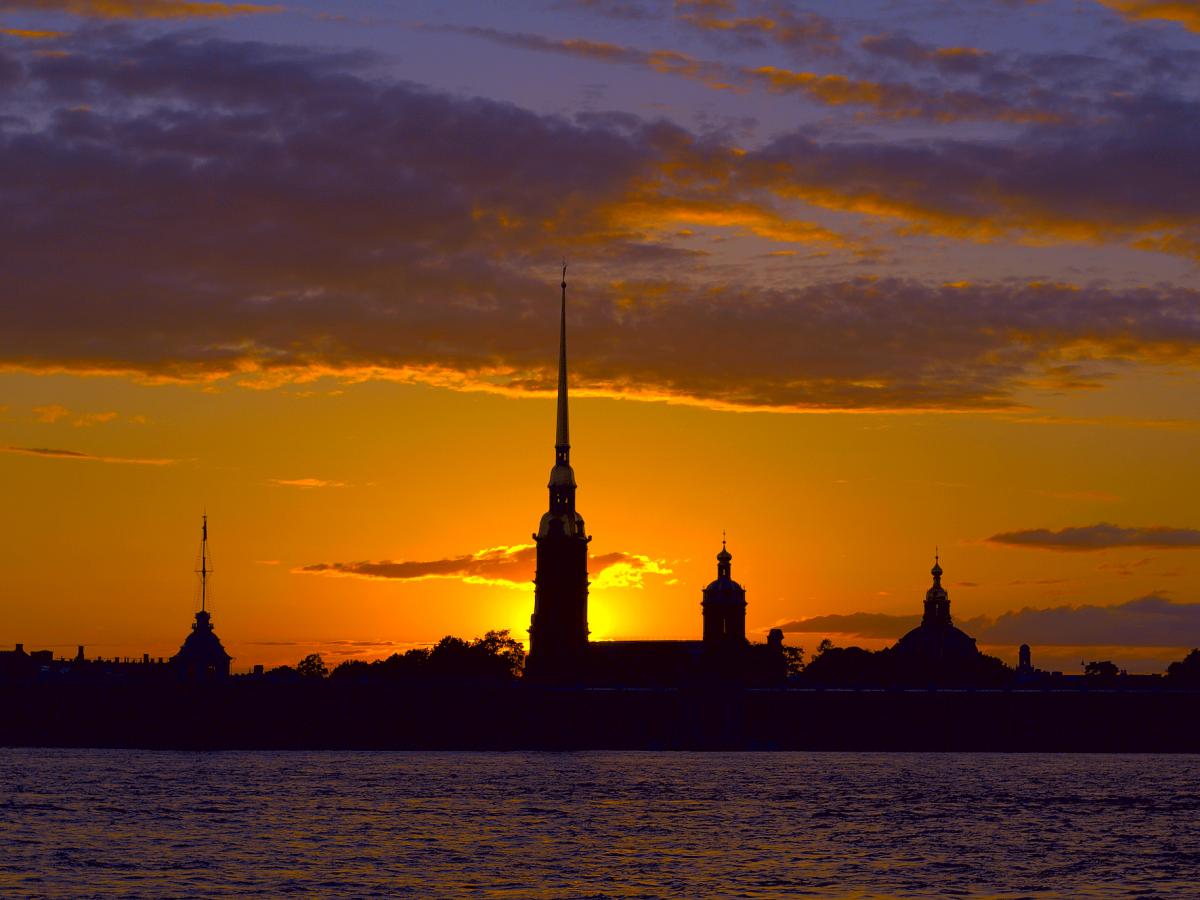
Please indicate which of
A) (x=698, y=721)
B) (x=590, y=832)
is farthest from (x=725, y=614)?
(x=590, y=832)

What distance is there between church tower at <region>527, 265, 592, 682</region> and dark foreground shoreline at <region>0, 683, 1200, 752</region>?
289 cm

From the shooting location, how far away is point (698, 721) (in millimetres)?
185125

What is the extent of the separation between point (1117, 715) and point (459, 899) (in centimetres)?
13728

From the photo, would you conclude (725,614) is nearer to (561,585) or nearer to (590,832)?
(561,585)

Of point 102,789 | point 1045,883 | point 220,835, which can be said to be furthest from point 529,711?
point 1045,883

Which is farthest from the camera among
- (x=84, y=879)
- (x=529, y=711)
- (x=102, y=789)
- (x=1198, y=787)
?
(x=529, y=711)

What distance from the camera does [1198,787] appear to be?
120 meters

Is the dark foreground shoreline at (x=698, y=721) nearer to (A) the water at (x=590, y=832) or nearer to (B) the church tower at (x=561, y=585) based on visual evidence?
(B) the church tower at (x=561, y=585)

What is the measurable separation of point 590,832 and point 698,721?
348ft

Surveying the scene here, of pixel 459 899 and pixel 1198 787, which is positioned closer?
pixel 459 899

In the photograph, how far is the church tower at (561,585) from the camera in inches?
7205

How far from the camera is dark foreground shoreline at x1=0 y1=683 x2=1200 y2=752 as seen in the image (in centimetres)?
18450

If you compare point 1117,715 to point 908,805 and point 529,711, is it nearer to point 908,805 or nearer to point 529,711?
point 529,711

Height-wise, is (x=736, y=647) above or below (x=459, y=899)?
above
